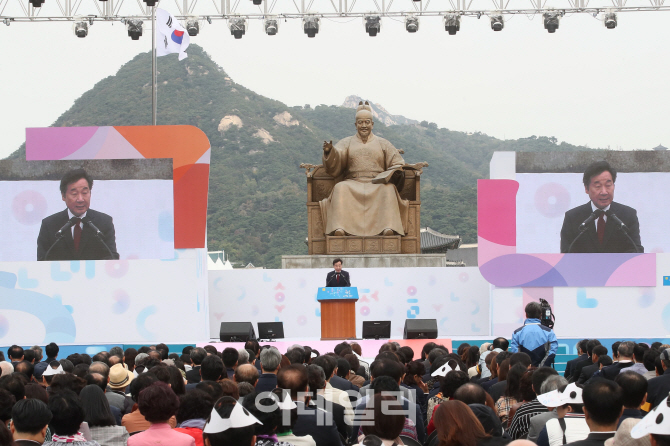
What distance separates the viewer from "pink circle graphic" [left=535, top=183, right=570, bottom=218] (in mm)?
11617

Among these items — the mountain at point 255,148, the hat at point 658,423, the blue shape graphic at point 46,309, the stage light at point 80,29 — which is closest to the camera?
the hat at point 658,423

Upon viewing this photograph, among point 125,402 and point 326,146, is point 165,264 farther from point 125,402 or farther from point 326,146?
point 125,402

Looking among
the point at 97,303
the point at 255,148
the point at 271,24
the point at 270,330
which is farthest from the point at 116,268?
the point at 255,148

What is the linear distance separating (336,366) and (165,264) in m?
6.85

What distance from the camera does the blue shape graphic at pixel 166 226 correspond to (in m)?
11.6

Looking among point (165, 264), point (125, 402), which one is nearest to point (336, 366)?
point (125, 402)

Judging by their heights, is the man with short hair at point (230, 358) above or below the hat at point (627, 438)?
below

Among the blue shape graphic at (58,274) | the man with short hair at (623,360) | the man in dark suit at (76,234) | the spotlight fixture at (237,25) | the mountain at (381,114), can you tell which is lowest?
the man with short hair at (623,360)

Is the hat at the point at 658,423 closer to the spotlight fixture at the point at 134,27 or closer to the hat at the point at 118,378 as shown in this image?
the hat at the point at 118,378

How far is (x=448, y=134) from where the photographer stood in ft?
180

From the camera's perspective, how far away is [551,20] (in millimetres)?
13227

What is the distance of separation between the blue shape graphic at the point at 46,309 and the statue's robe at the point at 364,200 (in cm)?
392

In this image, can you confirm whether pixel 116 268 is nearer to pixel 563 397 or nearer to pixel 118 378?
pixel 118 378

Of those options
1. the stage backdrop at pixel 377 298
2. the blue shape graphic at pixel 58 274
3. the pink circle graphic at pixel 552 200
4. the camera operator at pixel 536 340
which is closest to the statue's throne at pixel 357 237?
the stage backdrop at pixel 377 298
